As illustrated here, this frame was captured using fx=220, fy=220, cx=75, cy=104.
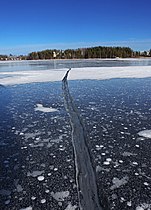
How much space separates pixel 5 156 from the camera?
325 cm

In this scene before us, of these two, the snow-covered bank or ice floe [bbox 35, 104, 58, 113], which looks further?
the snow-covered bank

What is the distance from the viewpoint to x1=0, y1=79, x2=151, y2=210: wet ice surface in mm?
2254

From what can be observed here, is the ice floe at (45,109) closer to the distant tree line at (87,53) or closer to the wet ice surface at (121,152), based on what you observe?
the wet ice surface at (121,152)

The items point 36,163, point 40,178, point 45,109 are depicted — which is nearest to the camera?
point 40,178

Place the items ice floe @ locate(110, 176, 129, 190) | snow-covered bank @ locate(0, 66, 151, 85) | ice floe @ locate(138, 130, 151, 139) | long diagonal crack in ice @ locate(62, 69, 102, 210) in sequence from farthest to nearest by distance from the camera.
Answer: snow-covered bank @ locate(0, 66, 151, 85) < ice floe @ locate(138, 130, 151, 139) < ice floe @ locate(110, 176, 129, 190) < long diagonal crack in ice @ locate(62, 69, 102, 210)

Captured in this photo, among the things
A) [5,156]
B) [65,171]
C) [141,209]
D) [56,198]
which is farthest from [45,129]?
[141,209]

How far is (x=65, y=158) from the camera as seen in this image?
10.3 feet

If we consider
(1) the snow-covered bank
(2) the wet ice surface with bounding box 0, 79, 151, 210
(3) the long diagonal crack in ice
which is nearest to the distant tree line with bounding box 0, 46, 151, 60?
(1) the snow-covered bank

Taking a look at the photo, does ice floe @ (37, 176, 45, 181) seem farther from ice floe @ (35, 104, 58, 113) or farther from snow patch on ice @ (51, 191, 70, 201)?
ice floe @ (35, 104, 58, 113)

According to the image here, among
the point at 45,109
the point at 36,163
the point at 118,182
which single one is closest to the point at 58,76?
the point at 45,109

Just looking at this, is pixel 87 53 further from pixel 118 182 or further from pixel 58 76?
pixel 118 182

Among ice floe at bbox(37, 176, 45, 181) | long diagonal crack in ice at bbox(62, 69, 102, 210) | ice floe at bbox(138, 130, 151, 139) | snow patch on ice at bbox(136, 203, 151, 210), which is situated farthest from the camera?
ice floe at bbox(138, 130, 151, 139)

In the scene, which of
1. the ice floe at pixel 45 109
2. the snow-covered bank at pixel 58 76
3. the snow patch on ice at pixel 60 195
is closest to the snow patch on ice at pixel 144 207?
the snow patch on ice at pixel 60 195

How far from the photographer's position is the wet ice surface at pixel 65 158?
225cm
